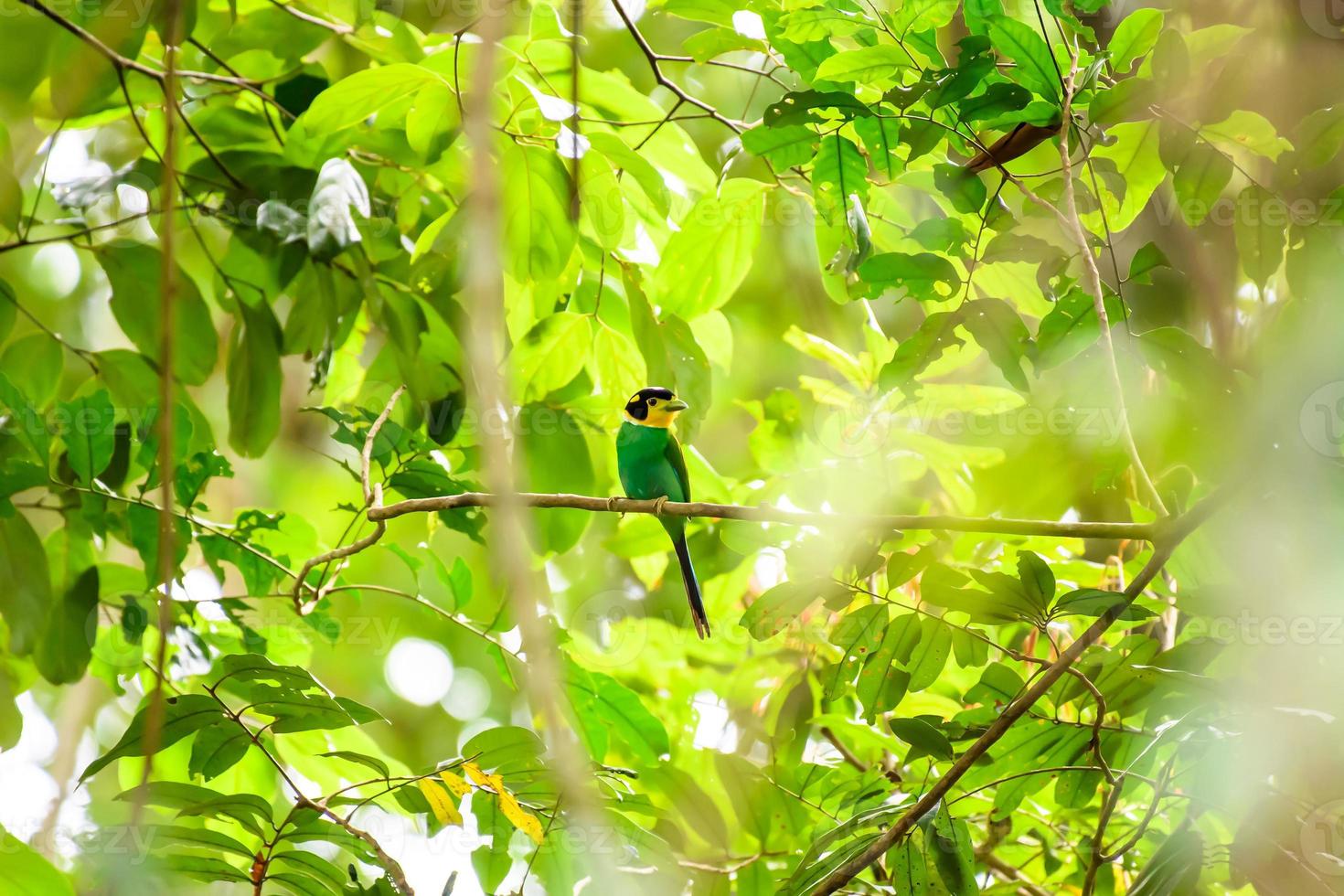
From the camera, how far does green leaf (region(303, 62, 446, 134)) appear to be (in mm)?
2174

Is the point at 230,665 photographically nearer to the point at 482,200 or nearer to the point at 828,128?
the point at 482,200

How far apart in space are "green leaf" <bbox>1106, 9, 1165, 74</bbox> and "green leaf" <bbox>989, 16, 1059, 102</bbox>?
0.14 m

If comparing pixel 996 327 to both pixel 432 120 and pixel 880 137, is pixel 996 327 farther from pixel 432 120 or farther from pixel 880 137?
pixel 432 120

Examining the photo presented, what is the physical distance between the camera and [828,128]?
6.78ft

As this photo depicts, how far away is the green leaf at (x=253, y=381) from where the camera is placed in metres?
2.68

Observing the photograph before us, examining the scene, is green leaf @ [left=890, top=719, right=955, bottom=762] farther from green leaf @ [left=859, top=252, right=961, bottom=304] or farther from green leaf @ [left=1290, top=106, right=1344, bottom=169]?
green leaf @ [left=1290, top=106, right=1344, bottom=169]

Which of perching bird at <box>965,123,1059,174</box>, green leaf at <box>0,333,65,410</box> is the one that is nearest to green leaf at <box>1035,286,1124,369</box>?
perching bird at <box>965,123,1059,174</box>

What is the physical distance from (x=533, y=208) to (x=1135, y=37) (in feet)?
3.89

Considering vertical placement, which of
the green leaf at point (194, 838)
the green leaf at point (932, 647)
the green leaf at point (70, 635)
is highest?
the green leaf at point (932, 647)

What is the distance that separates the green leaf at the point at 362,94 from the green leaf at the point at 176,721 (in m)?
1.19

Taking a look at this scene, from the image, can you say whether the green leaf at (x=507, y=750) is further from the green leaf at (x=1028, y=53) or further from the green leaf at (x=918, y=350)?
the green leaf at (x=1028, y=53)

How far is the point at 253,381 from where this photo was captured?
2689 millimetres

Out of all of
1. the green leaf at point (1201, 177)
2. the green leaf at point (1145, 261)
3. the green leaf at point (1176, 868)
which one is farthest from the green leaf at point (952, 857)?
the green leaf at point (1201, 177)

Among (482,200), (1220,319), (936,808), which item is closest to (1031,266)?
(1220,319)
